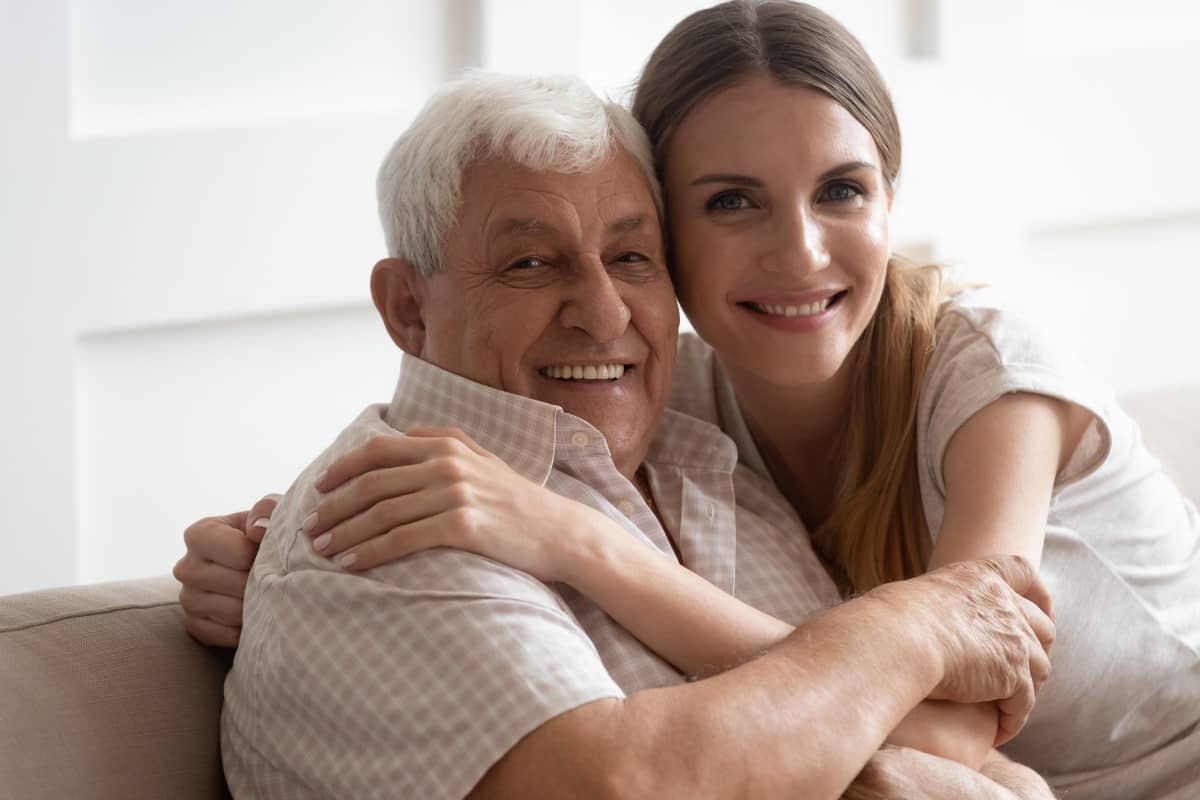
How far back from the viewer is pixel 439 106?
169 cm

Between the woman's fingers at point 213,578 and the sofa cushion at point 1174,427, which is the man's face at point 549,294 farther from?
the sofa cushion at point 1174,427

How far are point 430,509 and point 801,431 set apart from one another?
2.65ft

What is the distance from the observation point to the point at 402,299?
69.7 inches

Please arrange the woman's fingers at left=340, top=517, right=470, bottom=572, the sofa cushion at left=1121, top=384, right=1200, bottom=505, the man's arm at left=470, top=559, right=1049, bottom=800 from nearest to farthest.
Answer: the man's arm at left=470, top=559, right=1049, bottom=800 < the woman's fingers at left=340, top=517, right=470, bottom=572 < the sofa cushion at left=1121, top=384, right=1200, bottom=505

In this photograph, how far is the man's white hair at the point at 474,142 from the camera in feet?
5.43

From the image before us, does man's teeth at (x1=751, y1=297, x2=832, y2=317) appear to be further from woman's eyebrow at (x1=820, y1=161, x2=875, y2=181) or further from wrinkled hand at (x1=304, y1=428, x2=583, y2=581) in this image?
wrinkled hand at (x1=304, y1=428, x2=583, y2=581)

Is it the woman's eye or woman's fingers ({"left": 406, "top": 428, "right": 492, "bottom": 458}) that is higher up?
the woman's eye

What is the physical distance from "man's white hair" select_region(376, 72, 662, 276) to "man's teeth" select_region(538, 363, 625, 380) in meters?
0.18

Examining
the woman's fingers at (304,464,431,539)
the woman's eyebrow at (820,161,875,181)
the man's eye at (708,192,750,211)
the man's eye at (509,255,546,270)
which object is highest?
the woman's eyebrow at (820,161,875,181)

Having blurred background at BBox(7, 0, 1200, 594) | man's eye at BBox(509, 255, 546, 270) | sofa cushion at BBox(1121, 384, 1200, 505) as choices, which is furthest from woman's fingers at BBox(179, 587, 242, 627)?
sofa cushion at BBox(1121, 384, 1200, 505)

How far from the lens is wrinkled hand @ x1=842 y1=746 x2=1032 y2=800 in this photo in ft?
4.50

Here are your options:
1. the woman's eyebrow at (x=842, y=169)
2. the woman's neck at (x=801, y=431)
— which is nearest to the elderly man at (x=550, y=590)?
the woman's neck at (x=801, y=431)

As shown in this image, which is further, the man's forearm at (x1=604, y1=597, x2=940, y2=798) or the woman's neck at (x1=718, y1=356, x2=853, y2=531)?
the woman's neck at (x1=718, y1=356, x2=853, y2=531)

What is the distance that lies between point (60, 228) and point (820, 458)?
137cm
